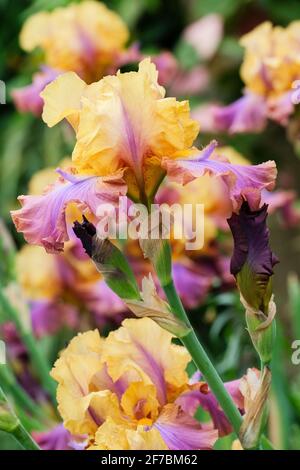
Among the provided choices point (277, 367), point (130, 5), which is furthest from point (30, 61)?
point (277, 367)

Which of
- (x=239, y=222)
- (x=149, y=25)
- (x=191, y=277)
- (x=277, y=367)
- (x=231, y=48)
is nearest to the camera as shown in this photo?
(x=239, y=222)

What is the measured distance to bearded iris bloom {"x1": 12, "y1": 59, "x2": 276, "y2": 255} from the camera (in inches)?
29.9

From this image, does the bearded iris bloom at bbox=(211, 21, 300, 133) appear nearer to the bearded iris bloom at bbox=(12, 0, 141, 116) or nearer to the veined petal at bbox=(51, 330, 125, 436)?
the bearded iris bloom at bbox=(12, 0, 141, 116)

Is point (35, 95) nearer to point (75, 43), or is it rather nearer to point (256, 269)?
point (75, 43)

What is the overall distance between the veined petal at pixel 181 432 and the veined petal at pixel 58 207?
201mm

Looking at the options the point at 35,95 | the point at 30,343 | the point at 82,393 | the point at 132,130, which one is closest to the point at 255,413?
the point at 82,393

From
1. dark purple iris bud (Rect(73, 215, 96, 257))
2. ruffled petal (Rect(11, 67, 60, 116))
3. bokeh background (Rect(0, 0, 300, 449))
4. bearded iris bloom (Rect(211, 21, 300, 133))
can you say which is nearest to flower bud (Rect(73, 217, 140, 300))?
dark purple iris bud (Rect(73, 215, 96, 257))

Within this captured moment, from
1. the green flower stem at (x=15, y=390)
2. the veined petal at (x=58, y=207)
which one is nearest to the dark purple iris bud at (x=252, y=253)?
the veined petal at (x=58, y=207)

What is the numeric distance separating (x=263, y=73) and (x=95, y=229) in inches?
31.6

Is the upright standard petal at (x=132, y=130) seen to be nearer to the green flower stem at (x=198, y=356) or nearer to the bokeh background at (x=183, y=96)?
the green flower stem at (x=198, y=356)

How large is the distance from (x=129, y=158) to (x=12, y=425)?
0.28 meters

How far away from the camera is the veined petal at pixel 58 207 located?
0.75m

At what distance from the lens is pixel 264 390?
0.79m
